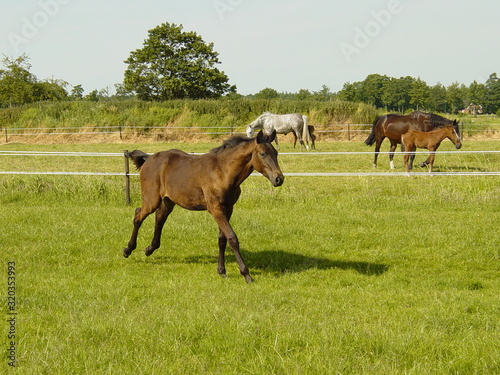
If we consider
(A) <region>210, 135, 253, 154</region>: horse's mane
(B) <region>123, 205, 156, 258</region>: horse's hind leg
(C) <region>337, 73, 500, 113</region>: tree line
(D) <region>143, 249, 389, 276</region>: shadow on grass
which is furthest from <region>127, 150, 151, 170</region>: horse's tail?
(C) <region>337, 73, 500, 113</region>: tree line

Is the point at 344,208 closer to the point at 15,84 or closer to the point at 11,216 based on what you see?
the point at 11,216

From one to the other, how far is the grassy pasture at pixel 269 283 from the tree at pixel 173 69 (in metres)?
44.9

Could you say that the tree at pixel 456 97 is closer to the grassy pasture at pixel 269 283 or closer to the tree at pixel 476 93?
the tree at pixel 476 93

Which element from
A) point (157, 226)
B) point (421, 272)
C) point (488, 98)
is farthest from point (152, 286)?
point (488, 98)

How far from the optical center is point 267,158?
7.14 metres

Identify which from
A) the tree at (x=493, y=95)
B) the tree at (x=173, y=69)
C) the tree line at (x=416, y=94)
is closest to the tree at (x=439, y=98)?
the tree line at (x=416, y=94)

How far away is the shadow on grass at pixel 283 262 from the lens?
841 cm

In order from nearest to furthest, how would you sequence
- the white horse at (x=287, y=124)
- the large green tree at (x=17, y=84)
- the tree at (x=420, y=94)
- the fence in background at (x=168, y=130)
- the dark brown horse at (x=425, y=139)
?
the dark brown horse at (x=425, y=139) < the white horse at (x=287, y=124) < the fence in background at (x=168, y=130) < the large green tree at (x=17, y=84) < the tree at (x=420, y=94)

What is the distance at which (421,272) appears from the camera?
8.38 m

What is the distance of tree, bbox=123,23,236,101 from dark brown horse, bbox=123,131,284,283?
50.3 m

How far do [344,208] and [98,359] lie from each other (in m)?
8.87

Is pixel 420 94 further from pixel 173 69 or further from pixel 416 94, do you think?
pixel 173 69

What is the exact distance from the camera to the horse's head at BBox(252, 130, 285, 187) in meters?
7.04

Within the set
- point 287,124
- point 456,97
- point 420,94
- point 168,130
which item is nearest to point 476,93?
point 456,97
